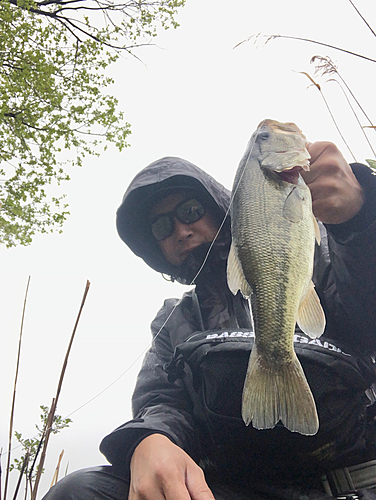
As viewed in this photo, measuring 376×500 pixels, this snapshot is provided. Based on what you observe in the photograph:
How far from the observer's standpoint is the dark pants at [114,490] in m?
1.73

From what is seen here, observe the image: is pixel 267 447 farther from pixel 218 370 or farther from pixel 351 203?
pixel 351 203

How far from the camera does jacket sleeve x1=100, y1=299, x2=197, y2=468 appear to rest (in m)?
1.80

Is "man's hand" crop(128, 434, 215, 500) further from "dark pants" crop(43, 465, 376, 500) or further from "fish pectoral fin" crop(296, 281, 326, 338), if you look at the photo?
"fish pectoral fin" crop(296, 281, 326, 338)

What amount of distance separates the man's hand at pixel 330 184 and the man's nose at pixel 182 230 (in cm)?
105

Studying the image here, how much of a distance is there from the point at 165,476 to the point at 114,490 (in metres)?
0.56

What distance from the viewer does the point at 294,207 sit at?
1.38 m

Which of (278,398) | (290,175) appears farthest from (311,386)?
(290,175)

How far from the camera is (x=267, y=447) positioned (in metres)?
1.73

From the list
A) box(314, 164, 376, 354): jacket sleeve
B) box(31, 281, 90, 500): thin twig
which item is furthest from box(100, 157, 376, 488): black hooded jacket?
box(31, 281, 90, 500): thin twig

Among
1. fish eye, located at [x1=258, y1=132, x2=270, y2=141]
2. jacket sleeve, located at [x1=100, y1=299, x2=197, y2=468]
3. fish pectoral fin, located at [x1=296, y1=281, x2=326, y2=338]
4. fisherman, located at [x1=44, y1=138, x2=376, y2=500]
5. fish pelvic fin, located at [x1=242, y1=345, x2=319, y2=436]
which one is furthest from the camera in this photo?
jacket sleeve, located at [x1=100, y1=299, x2=197, y2=468]

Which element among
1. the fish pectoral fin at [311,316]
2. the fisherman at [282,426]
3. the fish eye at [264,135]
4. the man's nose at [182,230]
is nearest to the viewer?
the fish pectoral fin at [311,316]

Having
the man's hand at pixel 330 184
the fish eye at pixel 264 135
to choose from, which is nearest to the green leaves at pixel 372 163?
the man's hand at pixel 330 184

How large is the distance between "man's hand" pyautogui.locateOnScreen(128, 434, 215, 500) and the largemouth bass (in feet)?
1.40

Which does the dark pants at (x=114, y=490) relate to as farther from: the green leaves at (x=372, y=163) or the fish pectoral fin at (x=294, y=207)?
the green leaves at (x=372, y=163)
